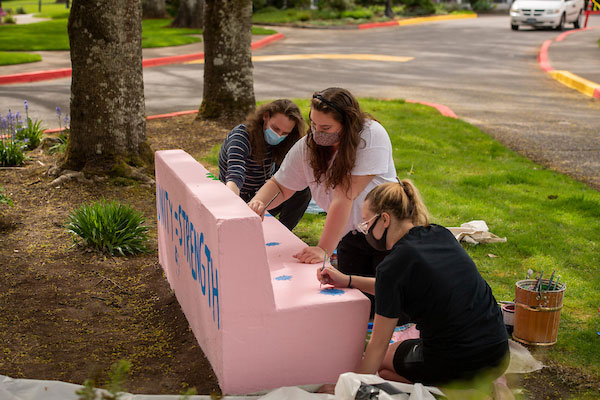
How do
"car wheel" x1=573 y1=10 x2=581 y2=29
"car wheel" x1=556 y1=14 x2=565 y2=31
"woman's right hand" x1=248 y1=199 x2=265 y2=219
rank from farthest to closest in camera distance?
1. "car wheel" x1=573 y1=10 x2=581 y2=29
2. "car wheel" x1=556 y1=14 x2=565 y2=31
3. "woman's right hand" x1=248 y1=199 x2=265 y2=219

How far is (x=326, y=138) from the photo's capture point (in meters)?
3.94

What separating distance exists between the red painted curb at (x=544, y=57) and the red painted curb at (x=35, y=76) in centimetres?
1040

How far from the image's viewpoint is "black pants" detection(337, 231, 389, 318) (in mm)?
4258

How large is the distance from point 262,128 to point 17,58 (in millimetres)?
13187

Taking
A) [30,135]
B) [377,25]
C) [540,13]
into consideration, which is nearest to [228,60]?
[30,135]

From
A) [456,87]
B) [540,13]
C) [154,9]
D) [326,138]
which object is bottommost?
[456,87]

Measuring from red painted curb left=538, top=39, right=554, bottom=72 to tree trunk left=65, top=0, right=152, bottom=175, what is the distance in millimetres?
11456

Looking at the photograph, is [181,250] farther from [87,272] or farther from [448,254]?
[448,254]

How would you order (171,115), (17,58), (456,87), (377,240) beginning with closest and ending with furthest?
(377,240) < (171,115) < (456,87) < (17,58)

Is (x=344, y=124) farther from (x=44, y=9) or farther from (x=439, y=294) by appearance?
(x=44, y=9)

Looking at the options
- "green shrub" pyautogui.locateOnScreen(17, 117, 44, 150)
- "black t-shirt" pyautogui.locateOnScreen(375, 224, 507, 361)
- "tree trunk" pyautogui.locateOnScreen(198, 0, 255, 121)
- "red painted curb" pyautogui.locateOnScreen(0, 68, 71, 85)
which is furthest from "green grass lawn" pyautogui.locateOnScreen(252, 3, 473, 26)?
"black t-shirt" pyautogui.locateOnScreen(375, 224, 507, 361)

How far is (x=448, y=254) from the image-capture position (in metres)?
3.21

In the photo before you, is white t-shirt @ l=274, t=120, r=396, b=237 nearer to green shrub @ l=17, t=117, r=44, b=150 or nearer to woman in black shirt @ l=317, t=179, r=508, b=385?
woman in black shirt @ l=317, t=179, r=508, b=385

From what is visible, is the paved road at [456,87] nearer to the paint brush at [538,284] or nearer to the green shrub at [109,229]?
the paint brush at [538,284]
